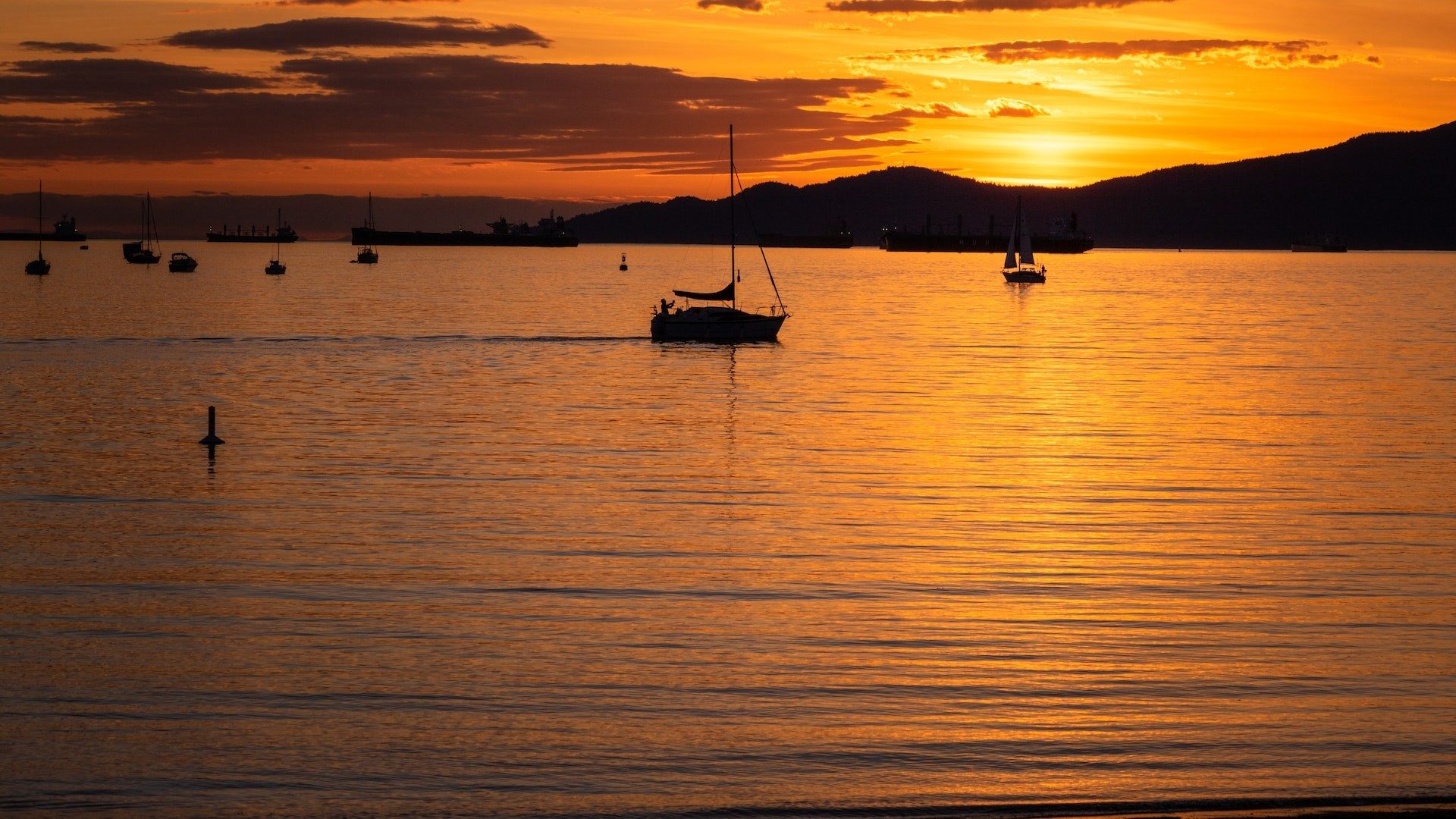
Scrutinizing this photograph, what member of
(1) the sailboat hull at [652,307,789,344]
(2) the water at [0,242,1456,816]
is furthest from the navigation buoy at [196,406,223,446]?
(1) the sailboat hull at [652,307,789,344]

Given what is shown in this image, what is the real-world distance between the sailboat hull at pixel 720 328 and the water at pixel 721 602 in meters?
33.0

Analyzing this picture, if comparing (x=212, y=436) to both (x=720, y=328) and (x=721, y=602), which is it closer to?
(x=721, y=602)

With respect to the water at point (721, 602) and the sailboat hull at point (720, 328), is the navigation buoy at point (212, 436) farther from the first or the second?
the sailboat hull at point (720, 328)

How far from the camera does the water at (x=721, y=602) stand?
15.2 meters

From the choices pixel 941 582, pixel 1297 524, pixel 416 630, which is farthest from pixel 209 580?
pixel 1297 524

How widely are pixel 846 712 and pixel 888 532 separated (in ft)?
41.6

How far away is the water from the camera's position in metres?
15.2

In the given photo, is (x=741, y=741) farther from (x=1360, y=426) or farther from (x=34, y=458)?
(x=1360, y=426)

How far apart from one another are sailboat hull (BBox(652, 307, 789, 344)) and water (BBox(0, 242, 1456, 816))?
33000 mm

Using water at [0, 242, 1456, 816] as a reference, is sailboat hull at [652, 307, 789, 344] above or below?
above

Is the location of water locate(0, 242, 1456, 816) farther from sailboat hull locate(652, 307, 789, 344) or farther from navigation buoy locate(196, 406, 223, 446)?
sailboat hull locate(652, 307, 789, 344)

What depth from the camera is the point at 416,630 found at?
21297mm

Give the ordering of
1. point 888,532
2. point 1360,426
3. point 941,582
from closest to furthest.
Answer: point 941,582
point 888,532
point 1360,426

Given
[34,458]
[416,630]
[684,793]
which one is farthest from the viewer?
[34,458]
